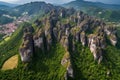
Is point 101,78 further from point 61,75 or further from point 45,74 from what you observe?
point 45,74

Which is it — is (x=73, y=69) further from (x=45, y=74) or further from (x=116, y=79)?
(x=116, y=79)

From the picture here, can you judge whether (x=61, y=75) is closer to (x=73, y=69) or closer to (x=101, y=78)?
(x=73, y=69)

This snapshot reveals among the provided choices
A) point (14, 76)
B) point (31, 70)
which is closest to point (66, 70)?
point (31, 70)

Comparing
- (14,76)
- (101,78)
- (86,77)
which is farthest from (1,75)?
(101,78)

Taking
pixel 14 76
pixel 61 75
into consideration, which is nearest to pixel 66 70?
pixel 61 75

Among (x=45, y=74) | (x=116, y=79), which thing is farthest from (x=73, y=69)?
(x=116, y=79)

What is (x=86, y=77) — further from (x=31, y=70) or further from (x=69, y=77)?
(x=31, y=70)
